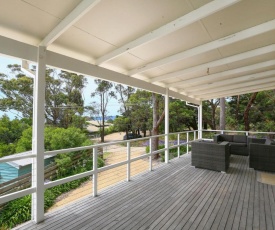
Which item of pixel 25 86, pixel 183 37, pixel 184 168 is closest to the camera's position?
pixel 183 37

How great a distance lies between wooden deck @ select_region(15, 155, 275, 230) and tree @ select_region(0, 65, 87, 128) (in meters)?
12.1

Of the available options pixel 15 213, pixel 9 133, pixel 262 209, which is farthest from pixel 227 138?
pixel 9 133

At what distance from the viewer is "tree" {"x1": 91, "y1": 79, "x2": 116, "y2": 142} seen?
18234 millimetres

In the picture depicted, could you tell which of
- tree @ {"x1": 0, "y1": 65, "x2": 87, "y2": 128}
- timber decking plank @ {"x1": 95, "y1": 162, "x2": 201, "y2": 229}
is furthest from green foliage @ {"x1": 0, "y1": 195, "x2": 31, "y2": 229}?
tree @ {"x1": 0, "y1": 65, "x2": 87, "y2": 128}

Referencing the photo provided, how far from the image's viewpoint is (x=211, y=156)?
5121mm

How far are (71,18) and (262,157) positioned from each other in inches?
216

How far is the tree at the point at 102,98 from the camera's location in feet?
59.8

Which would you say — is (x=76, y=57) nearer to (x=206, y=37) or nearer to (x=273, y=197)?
(x=206, y=37)

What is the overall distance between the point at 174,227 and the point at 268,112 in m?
15.1

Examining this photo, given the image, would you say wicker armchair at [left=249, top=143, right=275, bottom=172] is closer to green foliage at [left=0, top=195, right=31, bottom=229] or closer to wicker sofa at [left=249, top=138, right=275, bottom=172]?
wicker sofa at [left=249, top=138, right=275, bottom=172]

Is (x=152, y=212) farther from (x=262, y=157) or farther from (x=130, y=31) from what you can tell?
(x=262, y=157)

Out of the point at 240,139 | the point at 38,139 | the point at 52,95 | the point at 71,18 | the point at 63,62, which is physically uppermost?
the point at 52,95

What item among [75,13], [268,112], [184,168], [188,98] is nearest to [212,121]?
[268,112]

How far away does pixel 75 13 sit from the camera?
214 cm
